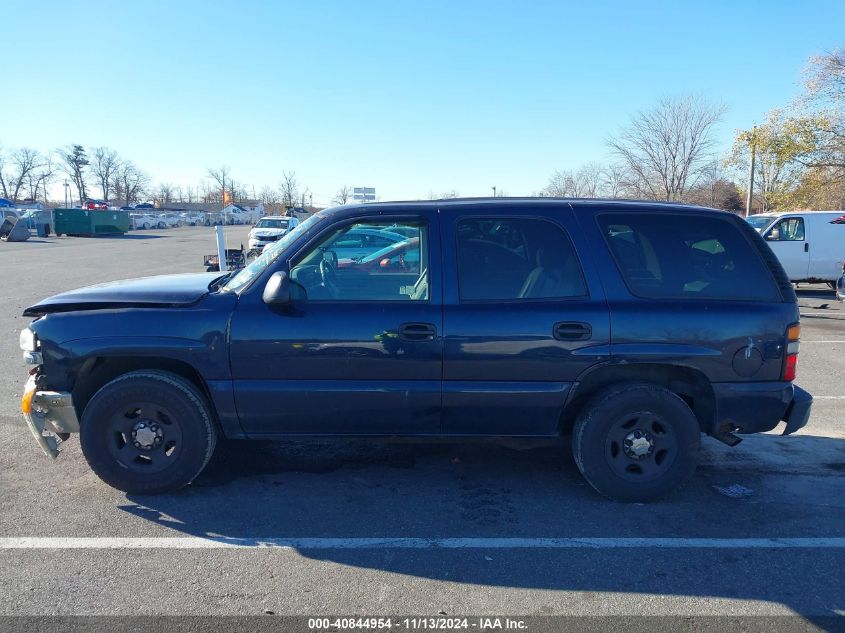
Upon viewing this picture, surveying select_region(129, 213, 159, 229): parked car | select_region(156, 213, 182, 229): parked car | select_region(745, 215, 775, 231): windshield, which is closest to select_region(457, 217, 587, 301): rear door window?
select_region(745, 215, 775, 231): windshield

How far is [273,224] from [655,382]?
25.4 meters

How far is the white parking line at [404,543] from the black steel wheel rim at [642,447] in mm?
512

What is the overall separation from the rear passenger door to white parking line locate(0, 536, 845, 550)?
28.9 inches

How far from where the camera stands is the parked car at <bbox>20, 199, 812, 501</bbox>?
3.82m

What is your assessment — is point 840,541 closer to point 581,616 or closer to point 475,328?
point 581,616

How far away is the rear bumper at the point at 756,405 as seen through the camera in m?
3.91

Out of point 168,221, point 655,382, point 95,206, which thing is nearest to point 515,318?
point 655,382

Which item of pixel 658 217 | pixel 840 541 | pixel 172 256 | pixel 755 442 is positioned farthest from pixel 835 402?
pixel 172 256

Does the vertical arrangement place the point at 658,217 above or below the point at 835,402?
above

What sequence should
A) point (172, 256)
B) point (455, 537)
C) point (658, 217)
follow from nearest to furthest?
point (455, 537), point (658, 217), point (172, 256)

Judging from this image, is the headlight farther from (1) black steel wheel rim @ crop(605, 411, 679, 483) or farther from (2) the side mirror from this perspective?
(1) black steel wheel rim @ crop(605, 411, 679, 483)

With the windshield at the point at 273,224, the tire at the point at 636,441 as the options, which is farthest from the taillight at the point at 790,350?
the windshield at the point at 273,224

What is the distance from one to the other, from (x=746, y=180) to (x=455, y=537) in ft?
113

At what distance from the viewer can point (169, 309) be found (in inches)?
152
